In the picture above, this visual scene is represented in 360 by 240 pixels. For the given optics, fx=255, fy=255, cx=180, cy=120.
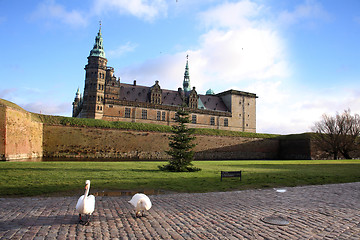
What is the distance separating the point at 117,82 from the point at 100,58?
199 inches

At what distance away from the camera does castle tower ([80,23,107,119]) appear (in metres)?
44.2

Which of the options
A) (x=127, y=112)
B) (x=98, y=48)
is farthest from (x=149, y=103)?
(x=98, y=48)

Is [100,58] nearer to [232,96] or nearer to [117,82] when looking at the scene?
[117,82]

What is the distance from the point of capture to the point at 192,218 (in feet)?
18.1

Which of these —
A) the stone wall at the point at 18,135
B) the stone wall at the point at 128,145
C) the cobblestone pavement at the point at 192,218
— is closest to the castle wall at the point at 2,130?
the stone wall at the point at 18,135

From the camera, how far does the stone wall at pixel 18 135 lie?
74.7 ft

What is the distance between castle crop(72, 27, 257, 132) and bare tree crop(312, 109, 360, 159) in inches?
805

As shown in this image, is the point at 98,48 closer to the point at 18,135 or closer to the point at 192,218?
the point at 18,135

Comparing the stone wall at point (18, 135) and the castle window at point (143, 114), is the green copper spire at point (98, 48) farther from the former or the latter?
the stone wall at point (18, 135)

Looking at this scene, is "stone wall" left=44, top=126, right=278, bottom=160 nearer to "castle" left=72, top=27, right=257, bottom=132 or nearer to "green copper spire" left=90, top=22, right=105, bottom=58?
"castle" left=72, top=27, right=257, bottom=132

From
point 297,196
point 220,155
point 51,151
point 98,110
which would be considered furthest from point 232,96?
point 297,196

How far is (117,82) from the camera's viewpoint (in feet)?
153

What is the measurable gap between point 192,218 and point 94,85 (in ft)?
140

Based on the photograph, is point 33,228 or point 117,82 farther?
point 117,82
